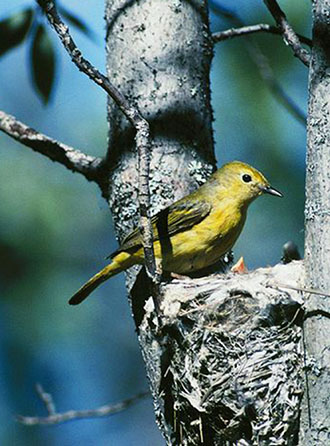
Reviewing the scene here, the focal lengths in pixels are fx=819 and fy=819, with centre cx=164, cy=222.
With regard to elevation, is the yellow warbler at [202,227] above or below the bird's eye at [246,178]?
below

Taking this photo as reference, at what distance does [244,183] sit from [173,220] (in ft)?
2.52

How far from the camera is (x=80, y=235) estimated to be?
916 cm

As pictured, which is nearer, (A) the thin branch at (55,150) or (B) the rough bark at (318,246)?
(B) the rough bark at (318,246)

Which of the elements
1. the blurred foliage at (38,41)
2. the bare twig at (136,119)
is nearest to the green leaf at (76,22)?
the blurred foliage at (38,41)

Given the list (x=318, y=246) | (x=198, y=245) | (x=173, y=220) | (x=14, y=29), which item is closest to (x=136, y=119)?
(x=318, y=246)

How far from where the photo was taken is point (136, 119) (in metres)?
3.26

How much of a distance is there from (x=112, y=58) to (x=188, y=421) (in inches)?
75.2

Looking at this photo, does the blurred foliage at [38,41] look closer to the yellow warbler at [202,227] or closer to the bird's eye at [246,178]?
the yellow warbler at [202,227]

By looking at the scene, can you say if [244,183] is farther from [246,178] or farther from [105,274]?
[105,274]

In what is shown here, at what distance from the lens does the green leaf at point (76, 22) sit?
3.87 m

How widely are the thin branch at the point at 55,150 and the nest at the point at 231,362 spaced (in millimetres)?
803

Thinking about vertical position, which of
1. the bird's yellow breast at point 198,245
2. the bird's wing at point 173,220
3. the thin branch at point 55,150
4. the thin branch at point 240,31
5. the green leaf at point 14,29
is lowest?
the bird's yellow breast at point 198,245

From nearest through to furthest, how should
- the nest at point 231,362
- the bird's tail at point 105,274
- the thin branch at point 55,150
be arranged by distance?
the nest at point 231,362 → the thin branch at point 55,150 → the bird's tail at point 105,274

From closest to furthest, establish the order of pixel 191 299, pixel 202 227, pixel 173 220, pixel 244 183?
pixel 191 299, pixel 173 220, pixel 202 227, pixel 244 183
